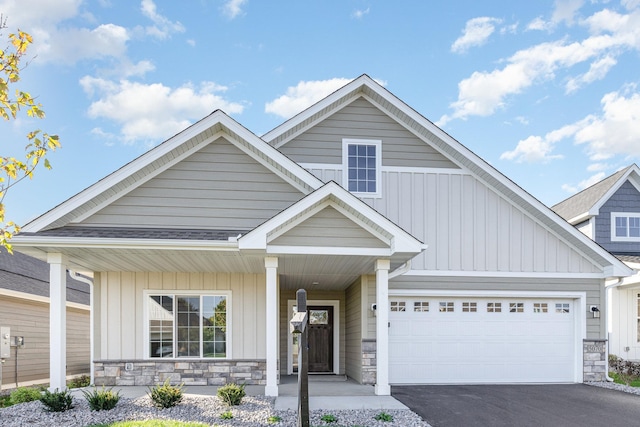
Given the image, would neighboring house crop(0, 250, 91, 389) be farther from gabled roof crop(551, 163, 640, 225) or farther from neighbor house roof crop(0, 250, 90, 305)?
gabled roof crop(551, 163, 640, 225)

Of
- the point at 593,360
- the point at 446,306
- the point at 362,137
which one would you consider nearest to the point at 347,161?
the point at 362,137

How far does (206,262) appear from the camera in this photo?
8953mm

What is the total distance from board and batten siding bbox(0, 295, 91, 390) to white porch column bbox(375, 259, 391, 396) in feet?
33.6

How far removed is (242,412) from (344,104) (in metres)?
7.42

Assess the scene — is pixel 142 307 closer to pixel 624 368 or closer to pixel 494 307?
pixel 494 307

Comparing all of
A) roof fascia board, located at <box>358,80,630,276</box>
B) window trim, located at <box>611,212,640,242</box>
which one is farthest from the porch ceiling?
window trim, located at <box>611,212,640,242</box>

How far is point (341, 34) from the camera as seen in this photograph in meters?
13.1

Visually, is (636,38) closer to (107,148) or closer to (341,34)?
(341,34)

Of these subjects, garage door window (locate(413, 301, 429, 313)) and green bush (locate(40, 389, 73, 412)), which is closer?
green bush (locate(40, 389, 73, 412))

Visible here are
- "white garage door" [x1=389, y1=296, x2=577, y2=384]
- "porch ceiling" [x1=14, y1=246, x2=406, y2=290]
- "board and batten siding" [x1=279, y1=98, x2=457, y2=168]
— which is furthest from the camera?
"board and batten siding" [x1=279, y1=98, x2=457, y2=168]

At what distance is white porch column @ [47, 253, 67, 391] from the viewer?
795 centimetres

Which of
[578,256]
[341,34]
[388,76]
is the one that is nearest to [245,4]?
[341,34]

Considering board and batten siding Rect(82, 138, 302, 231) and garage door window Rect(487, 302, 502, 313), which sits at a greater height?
board and batten siding Rect(82, 138, 302, 231)

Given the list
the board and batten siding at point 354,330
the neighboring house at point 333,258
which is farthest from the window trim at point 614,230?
the board and batten siding at point 354,330
